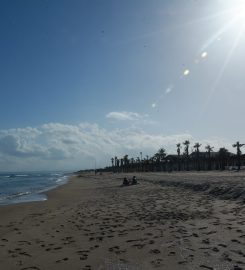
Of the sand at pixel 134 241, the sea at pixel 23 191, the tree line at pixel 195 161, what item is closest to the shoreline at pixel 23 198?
the sea at pixel 23 191

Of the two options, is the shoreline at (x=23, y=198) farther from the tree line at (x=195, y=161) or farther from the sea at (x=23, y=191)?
the tree line at (x=195, y=161)

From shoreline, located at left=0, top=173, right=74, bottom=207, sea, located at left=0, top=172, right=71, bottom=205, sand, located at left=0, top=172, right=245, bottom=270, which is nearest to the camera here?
sand, located at left=0, top=172, right=245, bottom=270

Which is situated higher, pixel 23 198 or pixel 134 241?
pixel 134 241

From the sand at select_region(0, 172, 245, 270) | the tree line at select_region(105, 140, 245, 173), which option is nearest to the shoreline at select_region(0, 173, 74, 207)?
the sand at select_region(0, 172, 245, 270)

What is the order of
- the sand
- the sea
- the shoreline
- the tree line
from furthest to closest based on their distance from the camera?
the tree line < the sea < the shoreline < the sand

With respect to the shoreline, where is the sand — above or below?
above

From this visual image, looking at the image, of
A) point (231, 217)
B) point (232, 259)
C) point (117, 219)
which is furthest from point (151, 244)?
point (117, 219)

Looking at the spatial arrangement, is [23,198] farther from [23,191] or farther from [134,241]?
[134,241]

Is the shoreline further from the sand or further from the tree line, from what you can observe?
the tree line

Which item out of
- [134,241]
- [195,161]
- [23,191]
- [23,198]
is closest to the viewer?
[134,241]

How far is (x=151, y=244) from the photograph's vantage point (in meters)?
8.85

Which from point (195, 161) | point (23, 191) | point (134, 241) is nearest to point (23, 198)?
point (23, 191)

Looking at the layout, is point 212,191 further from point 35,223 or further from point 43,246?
point 43,246

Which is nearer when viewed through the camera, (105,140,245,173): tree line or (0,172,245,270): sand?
(0,172,245,270): sand
